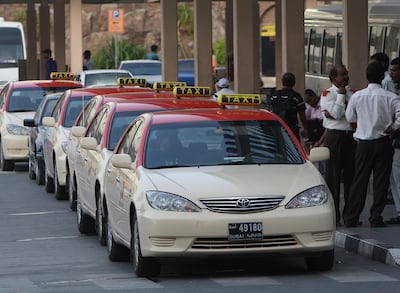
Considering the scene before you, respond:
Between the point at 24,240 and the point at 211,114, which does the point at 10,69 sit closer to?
the point at 24,240

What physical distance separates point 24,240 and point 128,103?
6.58 ft

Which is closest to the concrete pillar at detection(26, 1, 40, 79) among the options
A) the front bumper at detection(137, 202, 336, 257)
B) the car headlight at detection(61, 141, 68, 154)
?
the car headlight at detection(61, 141, 68, 154)

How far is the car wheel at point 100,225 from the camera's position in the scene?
599 inches

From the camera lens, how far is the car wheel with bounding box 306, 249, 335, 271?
41.6 feet

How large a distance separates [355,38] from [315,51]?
11.8m

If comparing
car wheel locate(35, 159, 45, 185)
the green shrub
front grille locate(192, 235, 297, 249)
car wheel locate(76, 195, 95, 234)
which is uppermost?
front grille locate(192, 235, 297, 249)

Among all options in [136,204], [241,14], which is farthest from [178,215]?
[241,14]

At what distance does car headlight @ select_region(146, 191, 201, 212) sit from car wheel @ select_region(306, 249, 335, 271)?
126 centimetres

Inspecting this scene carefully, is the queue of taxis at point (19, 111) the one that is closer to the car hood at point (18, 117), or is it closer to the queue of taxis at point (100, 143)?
the car hood at point (18, 117)

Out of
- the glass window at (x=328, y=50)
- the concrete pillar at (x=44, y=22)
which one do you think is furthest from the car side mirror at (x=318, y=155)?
the concrete pillar at (x=44, y=22)

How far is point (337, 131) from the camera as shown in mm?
16172

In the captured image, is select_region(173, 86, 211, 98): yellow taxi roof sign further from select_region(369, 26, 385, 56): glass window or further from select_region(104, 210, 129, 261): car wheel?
select_region(369, 26, 385, 56): glass window

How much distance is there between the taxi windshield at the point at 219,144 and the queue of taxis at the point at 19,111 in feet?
45.2

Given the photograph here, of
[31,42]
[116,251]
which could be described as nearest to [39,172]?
[116,251]
